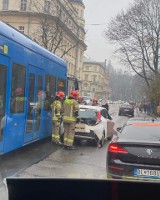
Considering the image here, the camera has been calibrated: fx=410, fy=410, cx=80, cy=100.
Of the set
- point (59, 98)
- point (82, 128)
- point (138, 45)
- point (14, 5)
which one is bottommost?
point (82, 128)

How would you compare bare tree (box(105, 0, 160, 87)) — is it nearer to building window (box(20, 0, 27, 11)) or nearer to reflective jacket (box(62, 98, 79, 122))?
building window (box(20, 0, 27, 11))

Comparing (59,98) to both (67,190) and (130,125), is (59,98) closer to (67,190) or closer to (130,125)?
(130,125)

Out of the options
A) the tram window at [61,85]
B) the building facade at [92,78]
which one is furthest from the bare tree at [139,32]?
the building facade at [92,78]

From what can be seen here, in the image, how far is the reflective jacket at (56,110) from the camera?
1323 cm

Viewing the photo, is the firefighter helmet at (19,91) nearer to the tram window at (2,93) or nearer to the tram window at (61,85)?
the tram window at (2,93)

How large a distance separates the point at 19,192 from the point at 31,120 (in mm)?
9426

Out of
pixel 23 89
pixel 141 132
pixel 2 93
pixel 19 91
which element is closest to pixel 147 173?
pixel 141 132

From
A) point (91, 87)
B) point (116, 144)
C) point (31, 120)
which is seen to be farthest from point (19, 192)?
point (91, 87)

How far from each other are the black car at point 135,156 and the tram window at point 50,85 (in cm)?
594

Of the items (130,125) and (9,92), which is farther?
(9,92)

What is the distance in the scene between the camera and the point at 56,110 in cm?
1334

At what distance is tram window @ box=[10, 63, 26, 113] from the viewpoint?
9289 mm

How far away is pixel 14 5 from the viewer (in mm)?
61594

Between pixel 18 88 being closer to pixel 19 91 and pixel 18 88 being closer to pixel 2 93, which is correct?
pixel 19 91
